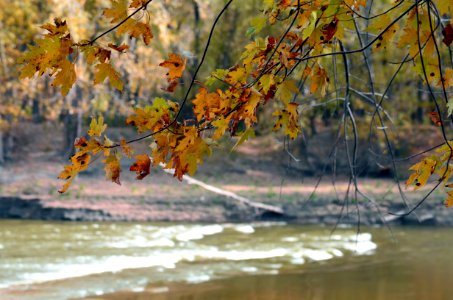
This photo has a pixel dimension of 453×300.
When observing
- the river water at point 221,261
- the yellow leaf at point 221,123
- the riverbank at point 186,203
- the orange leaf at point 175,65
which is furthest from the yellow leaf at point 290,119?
the riverbank at point 186,203

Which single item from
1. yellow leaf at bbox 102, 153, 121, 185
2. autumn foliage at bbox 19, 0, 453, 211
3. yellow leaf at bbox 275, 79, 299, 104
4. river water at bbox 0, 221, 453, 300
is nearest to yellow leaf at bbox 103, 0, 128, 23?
autumn foliage at bbox 19, 0, 453, 211

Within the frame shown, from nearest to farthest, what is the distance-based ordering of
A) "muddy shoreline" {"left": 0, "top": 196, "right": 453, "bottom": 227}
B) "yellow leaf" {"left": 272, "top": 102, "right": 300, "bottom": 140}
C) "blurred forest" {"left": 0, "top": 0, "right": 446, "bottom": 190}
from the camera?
1. "yellow leaf" {"left": 272, "top": 102, "right": 300, "bottom": 140}
2. "muddy shoreline" {"left": 0, "top": 196, "right": 453, "bottom": 227}
3. "blurred forest" {"left": 0, "top": 0, "right": 446, "bottom": 190}

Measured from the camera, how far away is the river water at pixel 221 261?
827cm

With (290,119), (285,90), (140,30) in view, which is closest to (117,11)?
(140,30)

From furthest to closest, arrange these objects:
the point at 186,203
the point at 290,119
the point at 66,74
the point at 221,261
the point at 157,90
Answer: the point at 157,90 < the point at 186,203 < the point at 221,261 < the point at 290,119 < the point at 66,74

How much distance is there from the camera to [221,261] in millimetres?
10133

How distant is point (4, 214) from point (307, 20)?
41.0ft

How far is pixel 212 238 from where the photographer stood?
12062 mm

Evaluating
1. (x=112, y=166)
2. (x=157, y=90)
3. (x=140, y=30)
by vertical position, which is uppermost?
(x=157, y=90)

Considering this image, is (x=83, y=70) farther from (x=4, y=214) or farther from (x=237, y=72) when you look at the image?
(x=237, y=72)

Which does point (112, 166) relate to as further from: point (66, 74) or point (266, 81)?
point (266, 81)

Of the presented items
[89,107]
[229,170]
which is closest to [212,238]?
[89,107]

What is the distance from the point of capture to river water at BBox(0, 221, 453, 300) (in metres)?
8.27

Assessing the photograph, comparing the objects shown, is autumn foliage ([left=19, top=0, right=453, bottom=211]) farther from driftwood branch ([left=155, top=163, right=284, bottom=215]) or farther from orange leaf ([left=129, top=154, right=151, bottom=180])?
driftwood branch ([left=155, top=163, right=284, bottom=215])
